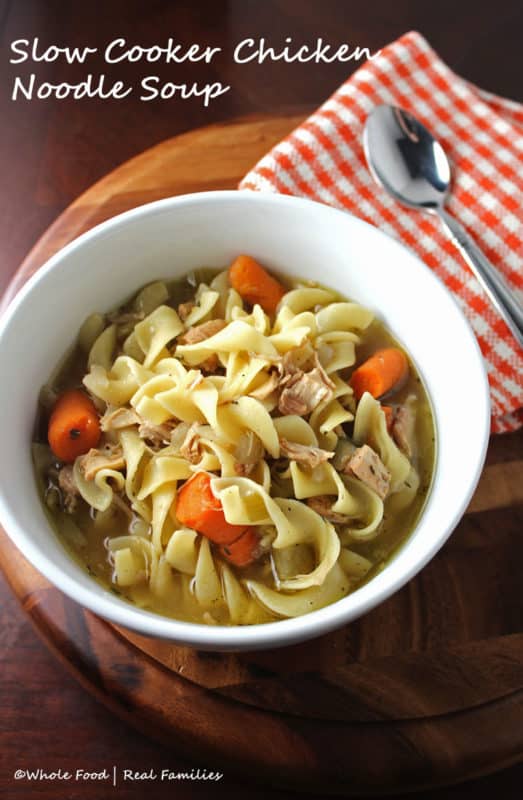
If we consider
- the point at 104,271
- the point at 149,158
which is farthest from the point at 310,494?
the point at 149,158

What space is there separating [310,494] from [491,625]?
30.1 inches

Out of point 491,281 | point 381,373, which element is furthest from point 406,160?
point 381,373

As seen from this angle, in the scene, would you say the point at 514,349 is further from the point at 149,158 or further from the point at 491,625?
the point at 149,158

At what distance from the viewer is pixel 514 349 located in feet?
10.4

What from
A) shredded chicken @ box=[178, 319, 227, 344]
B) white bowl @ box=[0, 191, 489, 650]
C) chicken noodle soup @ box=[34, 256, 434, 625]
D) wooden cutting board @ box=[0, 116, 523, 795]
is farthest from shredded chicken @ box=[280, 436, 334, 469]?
wooden cutting board @ box=[0, 116, 523, 795]

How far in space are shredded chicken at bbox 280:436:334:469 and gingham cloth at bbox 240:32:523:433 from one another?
0.80 metres

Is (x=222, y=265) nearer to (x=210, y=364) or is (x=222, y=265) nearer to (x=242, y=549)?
(x=210, y=364)

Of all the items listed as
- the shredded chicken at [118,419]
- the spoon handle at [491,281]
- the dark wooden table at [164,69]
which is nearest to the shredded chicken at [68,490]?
the shredded chicken at [118,419]

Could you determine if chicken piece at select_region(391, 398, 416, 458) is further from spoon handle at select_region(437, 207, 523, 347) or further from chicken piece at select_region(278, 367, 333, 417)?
spoon handle at select_region(437, 207, 523, 347)

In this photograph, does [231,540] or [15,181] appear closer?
[231,540]

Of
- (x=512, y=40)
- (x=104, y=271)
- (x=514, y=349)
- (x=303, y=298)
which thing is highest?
(x=512, y=40)

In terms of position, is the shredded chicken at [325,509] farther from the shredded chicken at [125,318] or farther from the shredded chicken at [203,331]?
the shredded chicken at [125,318]

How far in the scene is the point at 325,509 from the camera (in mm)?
2635

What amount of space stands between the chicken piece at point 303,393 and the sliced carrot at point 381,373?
182mm
